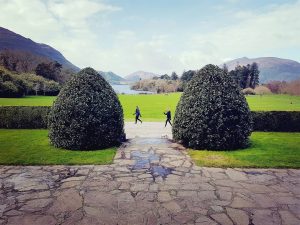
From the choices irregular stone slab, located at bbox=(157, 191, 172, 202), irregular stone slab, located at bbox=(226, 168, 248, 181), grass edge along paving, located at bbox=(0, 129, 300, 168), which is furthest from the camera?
grass edge along paving, located at bbox=(0, 129, 300, 168)

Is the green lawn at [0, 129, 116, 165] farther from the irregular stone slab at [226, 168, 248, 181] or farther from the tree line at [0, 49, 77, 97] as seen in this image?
the tree line at [0, 49, 77, 97]

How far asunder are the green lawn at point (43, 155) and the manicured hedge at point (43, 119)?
5.27 meters

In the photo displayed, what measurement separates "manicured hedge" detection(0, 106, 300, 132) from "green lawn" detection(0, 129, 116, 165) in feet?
17.3

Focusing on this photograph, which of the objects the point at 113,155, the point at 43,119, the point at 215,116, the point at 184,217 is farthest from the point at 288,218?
the point at 43,119

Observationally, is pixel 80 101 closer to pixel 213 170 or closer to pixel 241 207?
pixel 213 170

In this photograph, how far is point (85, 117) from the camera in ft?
38.2

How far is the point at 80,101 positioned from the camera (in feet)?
38.7

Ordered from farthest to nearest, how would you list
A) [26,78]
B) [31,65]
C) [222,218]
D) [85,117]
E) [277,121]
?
1. [31,65]
2. [26,78]
3. [277,121]
4. [85,117]
5. [222,218]

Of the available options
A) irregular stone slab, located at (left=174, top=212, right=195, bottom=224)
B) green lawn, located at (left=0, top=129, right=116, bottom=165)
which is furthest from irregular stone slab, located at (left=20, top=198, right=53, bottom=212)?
green lawn, located at (left=0, top=129, right=116, bottom=165)

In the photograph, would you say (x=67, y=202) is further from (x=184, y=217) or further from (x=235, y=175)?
(x=235, y=175)

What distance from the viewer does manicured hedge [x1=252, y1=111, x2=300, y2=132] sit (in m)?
19.3

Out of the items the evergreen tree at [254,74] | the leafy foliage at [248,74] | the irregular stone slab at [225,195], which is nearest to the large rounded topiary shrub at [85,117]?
the irregular stone slab at [225,195]

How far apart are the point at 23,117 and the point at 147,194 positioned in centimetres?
1445

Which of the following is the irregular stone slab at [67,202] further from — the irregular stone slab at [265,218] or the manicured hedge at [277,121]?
the manicured hedge at [277,121]
